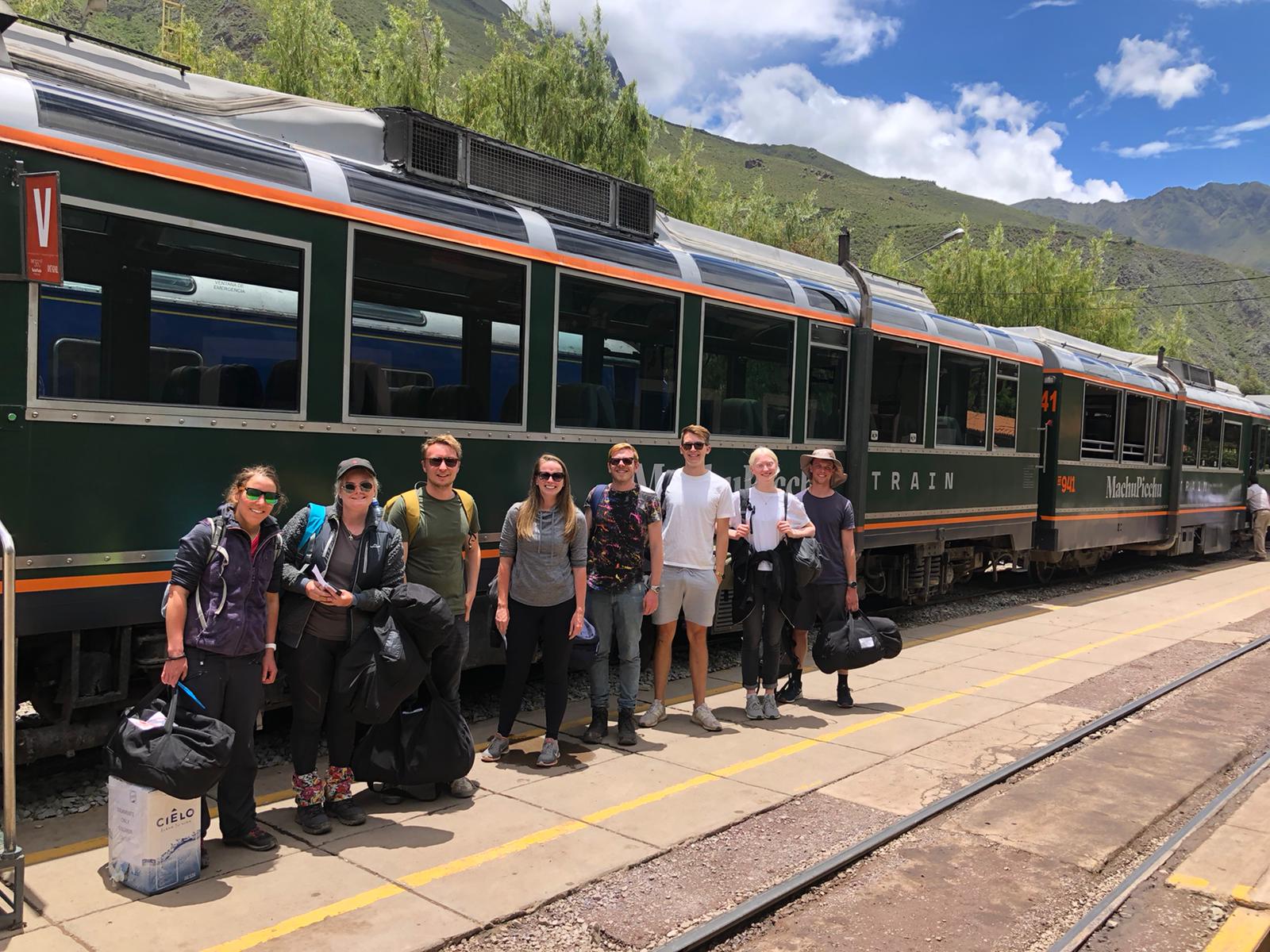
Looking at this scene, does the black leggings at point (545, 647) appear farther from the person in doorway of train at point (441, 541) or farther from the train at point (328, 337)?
the train at point (328, 337)

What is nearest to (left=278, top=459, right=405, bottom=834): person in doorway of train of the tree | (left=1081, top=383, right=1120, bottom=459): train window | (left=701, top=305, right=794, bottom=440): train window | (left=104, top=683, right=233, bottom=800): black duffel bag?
(left=104, top=683, right=233, bottom=800): black duffel bag

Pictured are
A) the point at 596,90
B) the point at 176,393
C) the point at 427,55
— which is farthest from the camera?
the point at 596,90

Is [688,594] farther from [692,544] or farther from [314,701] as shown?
[314,701]

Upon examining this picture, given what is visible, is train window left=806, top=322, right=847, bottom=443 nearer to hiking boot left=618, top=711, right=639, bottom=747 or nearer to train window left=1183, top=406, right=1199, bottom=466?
hiking boot left=618, top=711, right=639, bottom=747

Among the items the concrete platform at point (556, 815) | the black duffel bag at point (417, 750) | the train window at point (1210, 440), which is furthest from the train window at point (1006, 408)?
the black duffel bag at point (417, 750)

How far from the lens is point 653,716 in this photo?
657 centimetres

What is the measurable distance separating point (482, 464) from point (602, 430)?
110 cm

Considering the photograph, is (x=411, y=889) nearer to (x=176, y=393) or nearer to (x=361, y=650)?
(x=361, y=650)

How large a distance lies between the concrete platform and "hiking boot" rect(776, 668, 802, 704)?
13 cm

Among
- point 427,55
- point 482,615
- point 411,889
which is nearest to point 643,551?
point 482,615

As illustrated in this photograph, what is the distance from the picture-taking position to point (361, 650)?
4523 millimetres

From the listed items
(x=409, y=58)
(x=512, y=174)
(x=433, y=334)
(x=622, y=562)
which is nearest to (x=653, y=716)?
(x=622, y=562)

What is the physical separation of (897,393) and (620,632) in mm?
5100

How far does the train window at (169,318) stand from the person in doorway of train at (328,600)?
916mm
